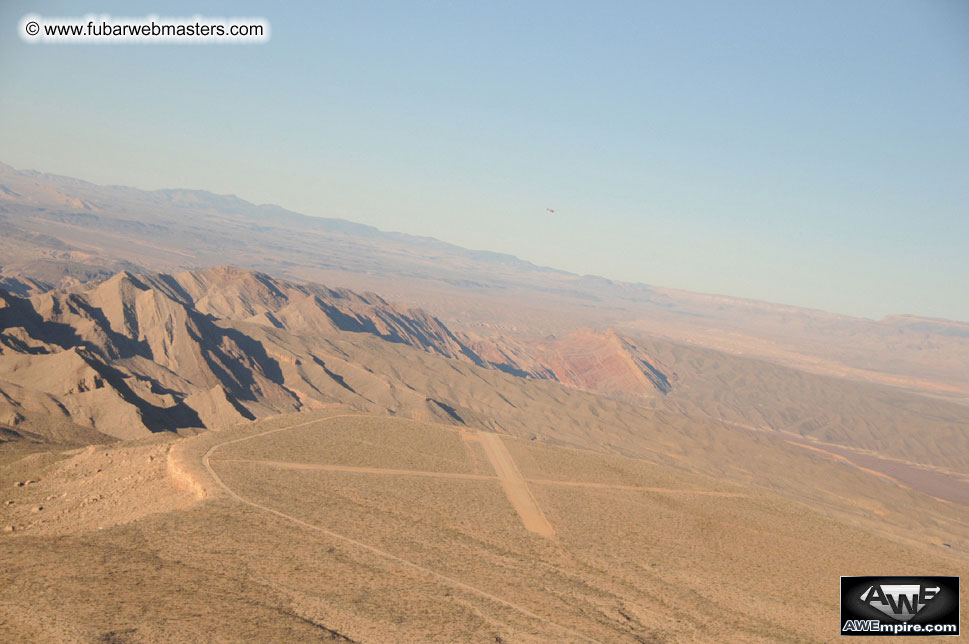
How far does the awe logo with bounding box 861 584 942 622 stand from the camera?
26344mm

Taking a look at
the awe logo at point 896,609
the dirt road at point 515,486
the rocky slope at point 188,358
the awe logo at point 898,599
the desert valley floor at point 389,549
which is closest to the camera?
the desert valley floor at point 389,549

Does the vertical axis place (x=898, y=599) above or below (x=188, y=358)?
below

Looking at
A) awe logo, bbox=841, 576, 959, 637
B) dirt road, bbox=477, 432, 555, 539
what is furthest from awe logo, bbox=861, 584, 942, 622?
dirt road, bbox=477, 432, 555, 539

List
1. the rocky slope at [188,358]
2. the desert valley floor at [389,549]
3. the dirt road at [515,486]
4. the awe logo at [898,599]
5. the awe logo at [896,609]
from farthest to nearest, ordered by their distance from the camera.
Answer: the rocky slope at [188,358], the dirt road at [515,486], the awe logo at [898,599], the awe logo at [896,609], the desert valley floor at [389,549]

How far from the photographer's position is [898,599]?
26.8m

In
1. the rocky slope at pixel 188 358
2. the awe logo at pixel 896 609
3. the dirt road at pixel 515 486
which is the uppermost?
the rocky slope at pixel 188 358

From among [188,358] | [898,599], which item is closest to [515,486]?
[898,599]

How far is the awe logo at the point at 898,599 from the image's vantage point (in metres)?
26.3

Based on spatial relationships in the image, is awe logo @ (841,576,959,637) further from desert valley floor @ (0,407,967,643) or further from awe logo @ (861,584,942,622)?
desert valley floor @ (0,407,967,643)

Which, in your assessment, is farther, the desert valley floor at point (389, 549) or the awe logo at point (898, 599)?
the awe logo at point (898, 599)

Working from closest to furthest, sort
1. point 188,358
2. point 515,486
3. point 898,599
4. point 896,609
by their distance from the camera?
point 896,609 → point 898,599 → point 515,486 → point 188,358

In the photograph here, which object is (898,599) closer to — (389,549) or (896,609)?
(896,609)

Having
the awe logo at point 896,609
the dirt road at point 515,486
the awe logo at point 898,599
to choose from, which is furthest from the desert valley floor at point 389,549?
the awe logo at point 898,599

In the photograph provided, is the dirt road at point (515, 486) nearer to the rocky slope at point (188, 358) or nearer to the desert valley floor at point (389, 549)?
the desert valley floor at point (389, 549)
